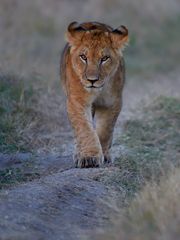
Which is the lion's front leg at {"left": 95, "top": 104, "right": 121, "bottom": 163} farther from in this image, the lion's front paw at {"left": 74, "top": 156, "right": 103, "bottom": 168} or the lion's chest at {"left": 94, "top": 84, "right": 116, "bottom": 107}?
the lion's front paw at {"left": 74, "top": 156, "right": 103, "bottom": 168}

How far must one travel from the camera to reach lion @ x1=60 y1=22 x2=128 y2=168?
748 centimetres

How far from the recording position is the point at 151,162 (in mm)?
8156

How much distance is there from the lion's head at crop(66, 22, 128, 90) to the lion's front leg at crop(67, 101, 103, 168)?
0.28 meters

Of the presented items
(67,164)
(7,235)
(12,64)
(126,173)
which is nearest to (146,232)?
(7,235)

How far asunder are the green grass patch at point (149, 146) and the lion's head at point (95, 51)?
79cm

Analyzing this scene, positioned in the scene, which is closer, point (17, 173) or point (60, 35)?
point (17, 173)

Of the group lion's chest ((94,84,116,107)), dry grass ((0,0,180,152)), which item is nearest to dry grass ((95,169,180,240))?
lion's chest ((94,84,116,107))

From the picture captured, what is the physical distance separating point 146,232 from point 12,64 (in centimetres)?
708

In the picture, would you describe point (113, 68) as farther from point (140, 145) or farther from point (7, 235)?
point (7, 235)

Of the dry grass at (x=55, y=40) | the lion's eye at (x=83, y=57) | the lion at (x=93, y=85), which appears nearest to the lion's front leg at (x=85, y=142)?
the lion at (x=93, y=85)

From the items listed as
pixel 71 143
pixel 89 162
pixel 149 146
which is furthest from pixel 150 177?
pixel 71 143

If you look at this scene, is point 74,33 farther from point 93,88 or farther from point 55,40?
point 55,40

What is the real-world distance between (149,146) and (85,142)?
1779mm

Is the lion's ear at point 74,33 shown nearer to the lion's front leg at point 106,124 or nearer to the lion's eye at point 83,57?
the lion's eye at point 83,57
